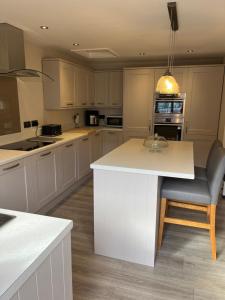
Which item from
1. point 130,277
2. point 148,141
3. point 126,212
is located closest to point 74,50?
point 148,141

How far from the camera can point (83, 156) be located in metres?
3.94

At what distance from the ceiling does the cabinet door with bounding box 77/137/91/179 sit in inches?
58.7

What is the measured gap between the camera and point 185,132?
4.49 m

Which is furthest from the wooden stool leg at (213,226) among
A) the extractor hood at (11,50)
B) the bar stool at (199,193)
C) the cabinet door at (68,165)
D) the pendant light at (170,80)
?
→ the extractor hood at (11,50)

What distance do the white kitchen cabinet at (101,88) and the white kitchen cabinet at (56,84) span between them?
123cm

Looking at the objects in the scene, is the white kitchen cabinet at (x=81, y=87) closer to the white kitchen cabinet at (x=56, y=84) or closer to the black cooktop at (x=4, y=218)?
the white kitchen cabinet at (x=56, y=84)

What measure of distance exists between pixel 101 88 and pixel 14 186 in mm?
3290

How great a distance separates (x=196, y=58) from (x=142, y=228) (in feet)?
12.5

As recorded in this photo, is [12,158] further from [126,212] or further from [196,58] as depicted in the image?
[196,58]

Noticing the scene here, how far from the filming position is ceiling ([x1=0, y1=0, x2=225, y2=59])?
6.50 feet

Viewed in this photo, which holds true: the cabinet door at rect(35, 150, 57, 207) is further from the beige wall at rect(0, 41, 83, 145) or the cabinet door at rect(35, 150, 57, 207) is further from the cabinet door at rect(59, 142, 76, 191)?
the beige wall at rect(0, 41, 83, 145)

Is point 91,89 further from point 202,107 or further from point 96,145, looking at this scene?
point 202,107

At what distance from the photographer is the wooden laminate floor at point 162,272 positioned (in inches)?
68.7

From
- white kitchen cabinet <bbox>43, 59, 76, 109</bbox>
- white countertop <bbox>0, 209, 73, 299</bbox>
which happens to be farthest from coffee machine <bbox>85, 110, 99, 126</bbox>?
white countertop <bbox>0, 209, 73, 299</bbox>
